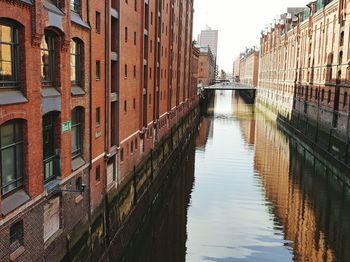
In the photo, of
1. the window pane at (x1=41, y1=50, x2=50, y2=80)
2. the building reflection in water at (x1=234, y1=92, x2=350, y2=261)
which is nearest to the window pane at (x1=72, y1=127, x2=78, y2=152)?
the window pane at (x1=41, y1=50, x2=50, y2=80)

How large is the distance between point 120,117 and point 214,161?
59.4 feet

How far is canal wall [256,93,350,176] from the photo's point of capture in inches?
1199

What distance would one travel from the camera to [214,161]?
36188 millimetres

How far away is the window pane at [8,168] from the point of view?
31.4 feet

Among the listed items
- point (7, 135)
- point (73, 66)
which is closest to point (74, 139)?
point (73, 66)

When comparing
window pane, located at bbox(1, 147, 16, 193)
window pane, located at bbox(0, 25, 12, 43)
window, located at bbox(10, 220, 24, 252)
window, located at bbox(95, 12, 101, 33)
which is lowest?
window, located at bbox(10, 220, 24, 252)

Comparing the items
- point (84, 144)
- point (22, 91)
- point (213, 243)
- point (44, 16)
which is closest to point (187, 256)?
point (213, 243)

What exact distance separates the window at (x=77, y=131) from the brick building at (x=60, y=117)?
4 centimetres

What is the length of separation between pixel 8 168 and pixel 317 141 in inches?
1396

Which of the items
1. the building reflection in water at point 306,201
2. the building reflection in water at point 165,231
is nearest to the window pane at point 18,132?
the building reflection in water at point 165,231

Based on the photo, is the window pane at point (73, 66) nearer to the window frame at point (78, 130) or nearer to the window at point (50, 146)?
the window frame at point (78, 130)

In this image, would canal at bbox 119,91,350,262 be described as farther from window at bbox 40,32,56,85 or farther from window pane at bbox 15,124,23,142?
window at bbox 40,32,56,85

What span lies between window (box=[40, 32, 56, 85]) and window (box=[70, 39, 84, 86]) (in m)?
1.36

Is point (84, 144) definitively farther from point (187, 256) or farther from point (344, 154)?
point (344, 154)
